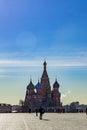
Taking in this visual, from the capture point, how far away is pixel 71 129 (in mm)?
32375

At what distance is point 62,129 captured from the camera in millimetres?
32344

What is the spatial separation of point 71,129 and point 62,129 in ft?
Answer: 2.13

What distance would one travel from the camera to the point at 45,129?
32.2 metres

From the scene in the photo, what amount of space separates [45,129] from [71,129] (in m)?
1.88

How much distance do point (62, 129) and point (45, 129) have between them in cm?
123
